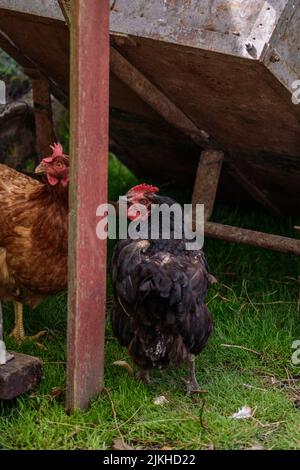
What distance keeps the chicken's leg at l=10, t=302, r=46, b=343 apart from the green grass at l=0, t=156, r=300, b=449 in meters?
0.07

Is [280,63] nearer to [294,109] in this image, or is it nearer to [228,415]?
[294,109]

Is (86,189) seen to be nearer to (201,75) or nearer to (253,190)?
(201,75)

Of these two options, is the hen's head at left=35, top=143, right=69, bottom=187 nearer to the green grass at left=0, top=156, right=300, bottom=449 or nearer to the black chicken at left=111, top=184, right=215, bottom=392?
the black chicken at left=111, top=184, right=215, bottom=392

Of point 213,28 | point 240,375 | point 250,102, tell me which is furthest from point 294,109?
point 240,375

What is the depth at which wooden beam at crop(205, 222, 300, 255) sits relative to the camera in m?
4.48

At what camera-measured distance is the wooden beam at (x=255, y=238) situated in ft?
14.7

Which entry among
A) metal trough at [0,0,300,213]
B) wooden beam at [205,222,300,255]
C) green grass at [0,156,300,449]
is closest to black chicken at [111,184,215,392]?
green grass at [0,156,300,449]

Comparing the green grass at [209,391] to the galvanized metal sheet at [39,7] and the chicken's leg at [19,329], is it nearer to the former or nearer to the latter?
the chicken's leg at [19,329]

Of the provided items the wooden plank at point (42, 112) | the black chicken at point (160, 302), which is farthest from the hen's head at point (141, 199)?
the wooden plank at point (42, 112)

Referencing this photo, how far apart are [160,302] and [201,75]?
1225mm

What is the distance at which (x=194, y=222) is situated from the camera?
4.79m

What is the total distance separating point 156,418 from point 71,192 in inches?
43.2

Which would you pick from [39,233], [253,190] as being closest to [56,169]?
[39,233]

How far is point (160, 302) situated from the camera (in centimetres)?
363
